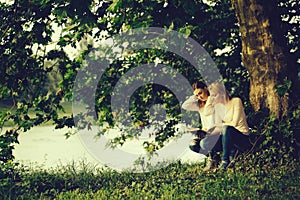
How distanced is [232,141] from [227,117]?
41cm

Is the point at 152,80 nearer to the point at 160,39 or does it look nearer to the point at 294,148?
the point at 160,39

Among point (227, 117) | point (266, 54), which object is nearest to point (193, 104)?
point (227, 117)

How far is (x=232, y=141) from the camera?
32.1ft

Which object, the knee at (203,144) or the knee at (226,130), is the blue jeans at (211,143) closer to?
the knee at (203,144)

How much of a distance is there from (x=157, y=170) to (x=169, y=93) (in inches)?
74.7

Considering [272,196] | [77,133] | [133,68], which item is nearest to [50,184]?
[77,133]

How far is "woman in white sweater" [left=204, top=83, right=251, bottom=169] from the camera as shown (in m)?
9.68

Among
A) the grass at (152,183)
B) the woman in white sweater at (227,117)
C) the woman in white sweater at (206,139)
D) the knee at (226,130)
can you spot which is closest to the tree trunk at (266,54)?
the woman in white sweater at (227,117)

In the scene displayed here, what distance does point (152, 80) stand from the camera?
39.6 ft

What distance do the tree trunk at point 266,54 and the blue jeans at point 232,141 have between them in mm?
968

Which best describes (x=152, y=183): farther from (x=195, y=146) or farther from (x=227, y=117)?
(x=227, y=117)

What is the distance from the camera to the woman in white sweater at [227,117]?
9.68 meters

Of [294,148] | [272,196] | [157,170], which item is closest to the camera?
[272,196]

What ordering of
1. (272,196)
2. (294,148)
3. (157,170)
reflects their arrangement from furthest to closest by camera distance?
(157,170) → (294,148) → (272,196)
